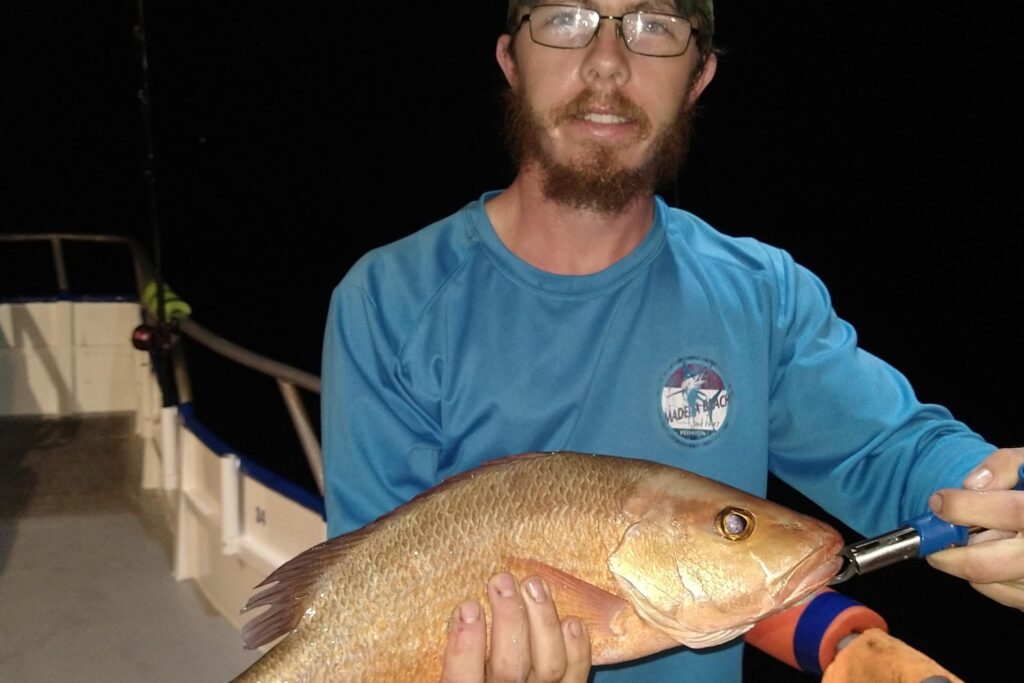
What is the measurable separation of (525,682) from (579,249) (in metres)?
1.08

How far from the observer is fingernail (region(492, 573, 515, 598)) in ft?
5.22

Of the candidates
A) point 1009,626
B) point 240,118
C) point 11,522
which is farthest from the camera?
point 240,118

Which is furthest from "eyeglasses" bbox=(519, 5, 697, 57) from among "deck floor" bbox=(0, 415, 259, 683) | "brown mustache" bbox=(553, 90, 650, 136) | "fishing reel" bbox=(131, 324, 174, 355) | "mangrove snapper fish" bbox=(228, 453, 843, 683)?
"fishing reel" bbox=(131, 324, 174, 355)

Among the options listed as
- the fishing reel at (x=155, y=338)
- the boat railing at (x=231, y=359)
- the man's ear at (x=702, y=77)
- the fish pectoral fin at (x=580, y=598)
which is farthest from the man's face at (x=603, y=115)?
the fishing reel at (x=155, y=338)

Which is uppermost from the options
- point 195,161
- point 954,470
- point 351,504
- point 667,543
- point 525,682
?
point 954,470

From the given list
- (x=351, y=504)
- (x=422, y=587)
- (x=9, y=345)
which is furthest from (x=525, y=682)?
(x=9, y=345)

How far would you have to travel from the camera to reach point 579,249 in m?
2.16

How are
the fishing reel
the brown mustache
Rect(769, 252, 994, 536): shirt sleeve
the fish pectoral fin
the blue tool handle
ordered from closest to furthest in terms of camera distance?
the blue tool handle < the fish pectoral fin < Rect(769, 252, 994, 536): shirt sleeve < the brown mustache < the fishing reel

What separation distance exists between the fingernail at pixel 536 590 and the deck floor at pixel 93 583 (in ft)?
7.78

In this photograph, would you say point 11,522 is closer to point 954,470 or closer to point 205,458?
point 205,458

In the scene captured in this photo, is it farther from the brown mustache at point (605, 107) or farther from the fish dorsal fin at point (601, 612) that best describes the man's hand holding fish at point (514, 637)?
the brown mustache at point (605, 107)

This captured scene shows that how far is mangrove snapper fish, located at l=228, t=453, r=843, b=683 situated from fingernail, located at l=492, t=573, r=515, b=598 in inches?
3.0

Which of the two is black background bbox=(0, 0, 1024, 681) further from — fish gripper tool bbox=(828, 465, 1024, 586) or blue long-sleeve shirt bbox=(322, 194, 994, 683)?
fish gripper tool bbox=(828, 465, 1024, 586)

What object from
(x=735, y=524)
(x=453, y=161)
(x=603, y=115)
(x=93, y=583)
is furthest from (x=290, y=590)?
(x=453, y=161)
